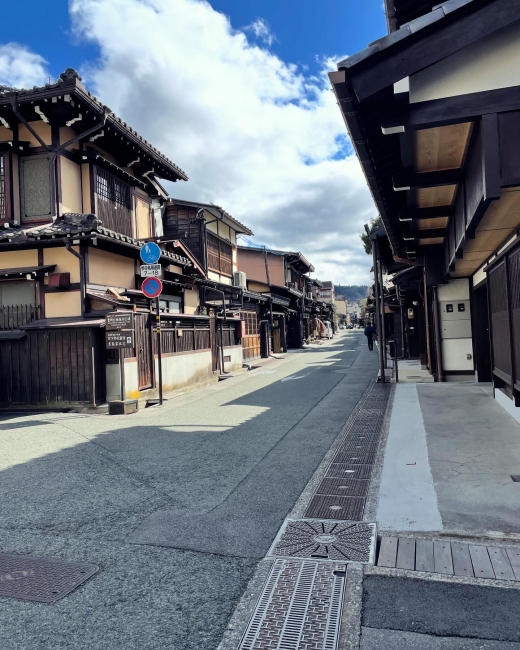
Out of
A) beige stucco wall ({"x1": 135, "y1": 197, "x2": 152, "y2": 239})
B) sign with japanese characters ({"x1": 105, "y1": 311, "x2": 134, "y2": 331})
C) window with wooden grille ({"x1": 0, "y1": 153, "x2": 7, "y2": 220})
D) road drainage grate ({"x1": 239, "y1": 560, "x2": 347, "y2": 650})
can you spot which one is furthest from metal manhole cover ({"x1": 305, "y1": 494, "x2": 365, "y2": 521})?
beige stucco wall ({"x1": 135, "y1": 197, "x2": 152, "y2": 239})

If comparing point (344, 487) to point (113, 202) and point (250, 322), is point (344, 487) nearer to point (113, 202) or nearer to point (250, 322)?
point (113, 202)

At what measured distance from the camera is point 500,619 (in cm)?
286

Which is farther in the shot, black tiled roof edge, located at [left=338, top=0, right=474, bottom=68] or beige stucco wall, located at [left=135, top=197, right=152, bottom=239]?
beige stucco wall, located at [left=135, top=197, right=152, bottom=239]

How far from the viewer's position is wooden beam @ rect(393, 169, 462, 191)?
5727 millimetres

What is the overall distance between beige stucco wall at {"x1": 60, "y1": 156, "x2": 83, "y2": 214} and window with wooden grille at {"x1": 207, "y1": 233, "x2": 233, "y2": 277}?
10.5 meters

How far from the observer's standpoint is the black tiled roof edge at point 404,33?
4031 millimetres

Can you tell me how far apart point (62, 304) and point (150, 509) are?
27.6 ft

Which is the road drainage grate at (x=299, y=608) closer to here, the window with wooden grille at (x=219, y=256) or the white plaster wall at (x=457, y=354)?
the white plaster wall at (x=457, y=354)

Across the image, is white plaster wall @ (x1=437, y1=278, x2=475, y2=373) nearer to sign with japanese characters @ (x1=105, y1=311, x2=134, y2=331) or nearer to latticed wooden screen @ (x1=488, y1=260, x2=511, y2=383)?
latticed wooden screen @ (x1=488, y1=260, x2=511, y2=383)

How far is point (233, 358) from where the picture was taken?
21062 mm

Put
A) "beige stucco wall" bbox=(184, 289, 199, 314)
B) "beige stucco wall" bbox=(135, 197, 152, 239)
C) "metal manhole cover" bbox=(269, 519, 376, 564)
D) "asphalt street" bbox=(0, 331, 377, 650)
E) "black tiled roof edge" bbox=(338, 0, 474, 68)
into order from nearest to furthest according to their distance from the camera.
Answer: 1. "asphalt street" bbox=(0, 331, 377, 650)
2. "metal manhole cover" bbox=(269, 519, 376, 564)
3. "black tiled roof edge" bbox=(338, 0, 474, 68)
4. "beige stucco wall" bbox=(135, 197, 152, 239)
5. "beige stucco wall" bbox=(184, 289, 199, 314)

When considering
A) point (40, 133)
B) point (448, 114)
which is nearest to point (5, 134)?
point (40, 133)

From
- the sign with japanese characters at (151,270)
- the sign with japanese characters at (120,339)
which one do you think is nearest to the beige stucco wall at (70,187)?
the sign with japanese characters at (151,270)

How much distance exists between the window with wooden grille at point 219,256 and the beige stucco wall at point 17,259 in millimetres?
11574
